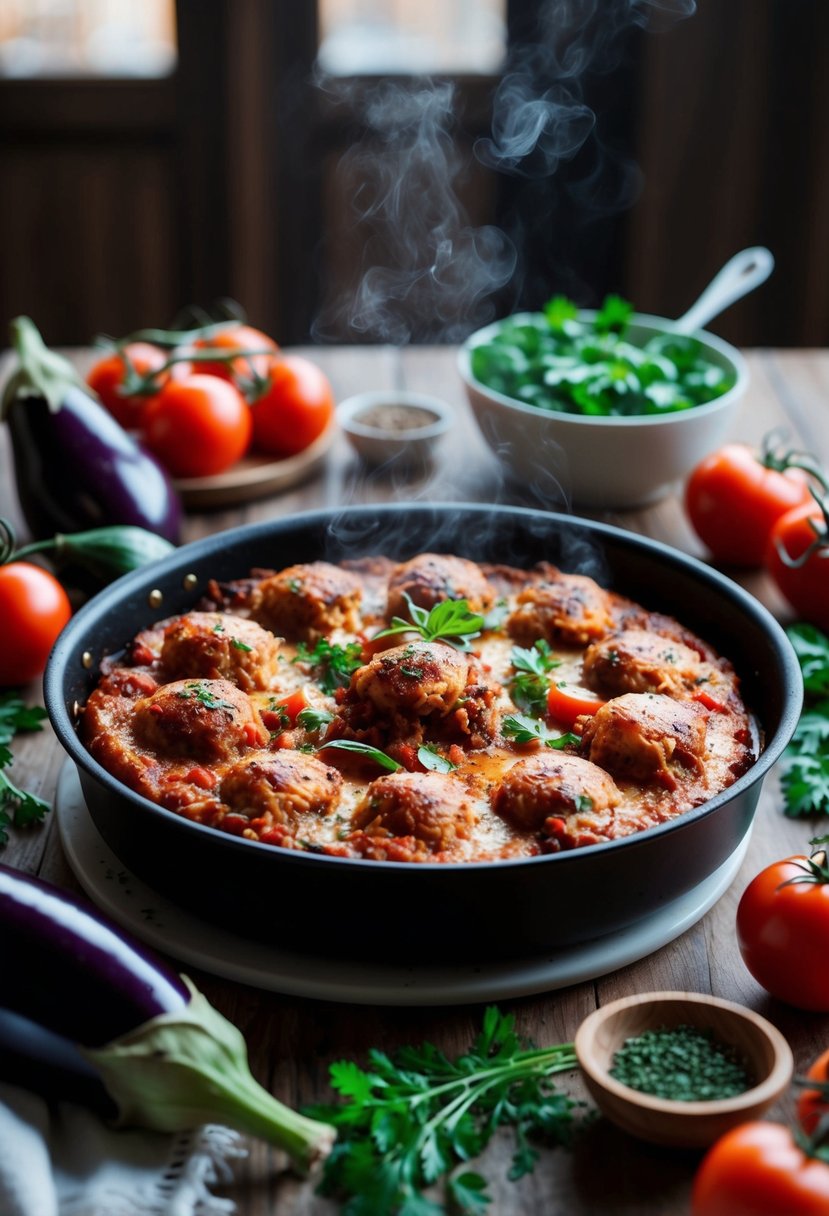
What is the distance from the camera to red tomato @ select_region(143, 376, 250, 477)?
16.0 ft

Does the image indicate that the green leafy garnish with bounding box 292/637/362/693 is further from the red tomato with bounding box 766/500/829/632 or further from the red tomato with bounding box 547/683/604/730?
the red tomato with bounding box 766/500/829/632

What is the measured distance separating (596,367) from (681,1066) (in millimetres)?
3055

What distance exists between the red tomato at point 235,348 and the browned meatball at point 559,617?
2008mm

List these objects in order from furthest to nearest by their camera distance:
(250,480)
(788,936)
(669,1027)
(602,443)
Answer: (250,480)
(602,443)
(788,936)
(669,1027)

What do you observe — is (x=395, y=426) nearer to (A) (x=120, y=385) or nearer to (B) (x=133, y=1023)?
(A) (x=120, y=385)

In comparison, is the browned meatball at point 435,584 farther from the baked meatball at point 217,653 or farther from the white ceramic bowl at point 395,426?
the white ceramic bowl at point 395,426

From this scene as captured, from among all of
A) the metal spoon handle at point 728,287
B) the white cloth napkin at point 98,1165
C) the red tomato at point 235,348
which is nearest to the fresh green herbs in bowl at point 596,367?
the metal spoon handle at point 728,287

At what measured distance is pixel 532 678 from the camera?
11.0ft

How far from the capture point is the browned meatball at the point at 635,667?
129 inches

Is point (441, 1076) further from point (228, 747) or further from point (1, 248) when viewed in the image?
point (1, 248)

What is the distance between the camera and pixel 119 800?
9.02 ft

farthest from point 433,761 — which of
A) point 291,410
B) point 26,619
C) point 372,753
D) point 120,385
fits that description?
point 120,385

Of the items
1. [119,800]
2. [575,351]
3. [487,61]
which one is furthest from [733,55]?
[119,800]

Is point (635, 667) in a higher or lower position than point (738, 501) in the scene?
higher
